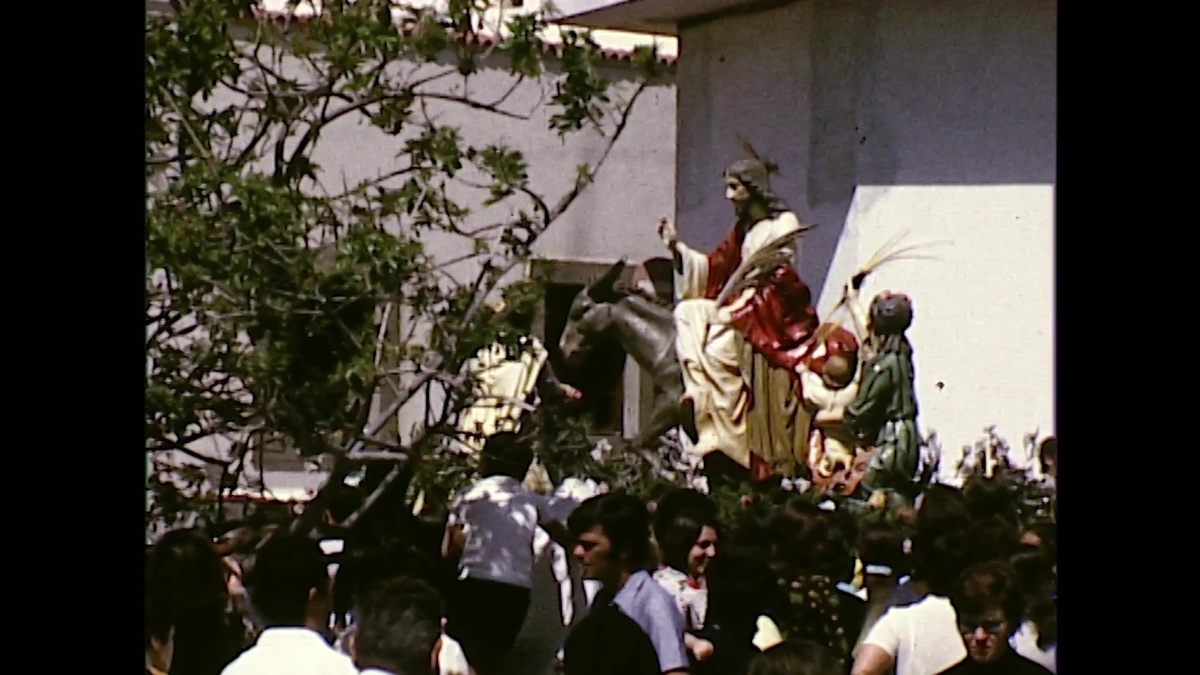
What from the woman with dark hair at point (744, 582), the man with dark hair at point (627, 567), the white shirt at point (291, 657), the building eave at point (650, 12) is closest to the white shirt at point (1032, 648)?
the woman with dark hair at point (744, 582)

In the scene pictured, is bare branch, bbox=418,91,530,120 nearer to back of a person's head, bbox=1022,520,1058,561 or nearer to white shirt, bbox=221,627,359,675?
white shirt, bbox=221,627,359,675

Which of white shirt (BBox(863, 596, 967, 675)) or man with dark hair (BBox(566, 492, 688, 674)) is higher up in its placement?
man with dark hair (BBox(566, 492, 688, 674))

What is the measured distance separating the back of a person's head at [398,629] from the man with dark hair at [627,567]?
486 mm

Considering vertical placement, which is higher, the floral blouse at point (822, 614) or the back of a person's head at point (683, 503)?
the back of a person's head at point (683, 503)

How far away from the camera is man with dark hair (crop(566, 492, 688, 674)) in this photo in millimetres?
6328

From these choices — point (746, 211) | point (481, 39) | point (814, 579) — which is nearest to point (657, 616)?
point (814, 579)

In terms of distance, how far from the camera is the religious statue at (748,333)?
721 cm

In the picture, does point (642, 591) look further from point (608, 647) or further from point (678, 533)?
point (678, 533)

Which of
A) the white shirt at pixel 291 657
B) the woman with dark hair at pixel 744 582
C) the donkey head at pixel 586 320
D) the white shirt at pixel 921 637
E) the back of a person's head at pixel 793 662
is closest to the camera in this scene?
the back of a person's head at pixel 793 662

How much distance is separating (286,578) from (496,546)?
0.70m

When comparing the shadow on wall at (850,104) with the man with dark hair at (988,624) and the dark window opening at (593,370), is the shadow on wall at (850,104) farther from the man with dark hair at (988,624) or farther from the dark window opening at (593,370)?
the man with dark hair at (988,624)

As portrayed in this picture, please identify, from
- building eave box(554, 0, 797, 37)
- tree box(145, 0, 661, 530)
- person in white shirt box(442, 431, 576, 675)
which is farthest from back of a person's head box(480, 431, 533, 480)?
building eave box(554, 0, 797, 37)
